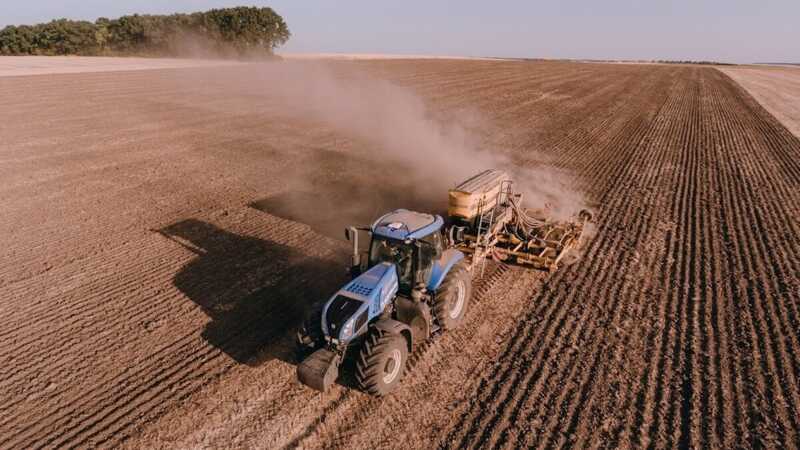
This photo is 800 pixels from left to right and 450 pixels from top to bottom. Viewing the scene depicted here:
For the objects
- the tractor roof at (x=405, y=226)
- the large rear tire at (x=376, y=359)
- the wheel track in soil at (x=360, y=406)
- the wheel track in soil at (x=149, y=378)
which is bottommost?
the wheel track in soil at (x=149, y=378)

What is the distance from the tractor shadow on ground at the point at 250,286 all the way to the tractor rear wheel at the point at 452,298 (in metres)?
2.48

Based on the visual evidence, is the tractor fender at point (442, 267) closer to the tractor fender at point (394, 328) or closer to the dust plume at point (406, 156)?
the tractor fender at point (394, 328)

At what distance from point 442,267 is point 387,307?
1.30m

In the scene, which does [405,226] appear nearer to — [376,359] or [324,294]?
[376,359]

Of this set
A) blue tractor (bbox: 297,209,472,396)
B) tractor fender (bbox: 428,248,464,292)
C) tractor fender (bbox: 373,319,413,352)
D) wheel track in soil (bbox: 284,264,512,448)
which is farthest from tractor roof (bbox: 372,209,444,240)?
wheel track in soil (bbox: 284,264,512,448)

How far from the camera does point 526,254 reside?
9.72 m

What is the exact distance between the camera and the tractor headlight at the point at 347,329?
568 centimetres

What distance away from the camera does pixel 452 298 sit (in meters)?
7.56

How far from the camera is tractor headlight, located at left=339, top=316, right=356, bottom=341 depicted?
5684 mm

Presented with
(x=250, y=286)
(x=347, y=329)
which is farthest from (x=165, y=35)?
(x=347, y=329)

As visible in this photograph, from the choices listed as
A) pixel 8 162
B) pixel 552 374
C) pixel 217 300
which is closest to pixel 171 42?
pixel 8 162

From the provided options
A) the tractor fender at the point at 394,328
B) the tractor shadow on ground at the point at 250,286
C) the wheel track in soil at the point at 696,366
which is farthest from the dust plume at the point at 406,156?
the tractor fender at the point at 394,328

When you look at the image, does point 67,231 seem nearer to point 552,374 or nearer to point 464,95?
point 552,374

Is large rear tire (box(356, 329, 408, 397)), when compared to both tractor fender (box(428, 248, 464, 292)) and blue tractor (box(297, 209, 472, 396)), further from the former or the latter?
tractor fender (box(428, 248, 464, 292))
